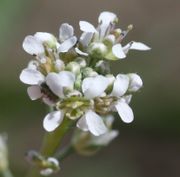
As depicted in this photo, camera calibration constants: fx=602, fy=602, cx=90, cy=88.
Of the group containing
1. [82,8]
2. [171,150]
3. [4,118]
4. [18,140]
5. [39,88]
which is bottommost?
[171,150]

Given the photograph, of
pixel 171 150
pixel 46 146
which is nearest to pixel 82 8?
pixel 171 150

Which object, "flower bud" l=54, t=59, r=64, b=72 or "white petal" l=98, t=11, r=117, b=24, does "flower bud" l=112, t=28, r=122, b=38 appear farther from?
"flower bud" l=54, t=59, r=64, b=72

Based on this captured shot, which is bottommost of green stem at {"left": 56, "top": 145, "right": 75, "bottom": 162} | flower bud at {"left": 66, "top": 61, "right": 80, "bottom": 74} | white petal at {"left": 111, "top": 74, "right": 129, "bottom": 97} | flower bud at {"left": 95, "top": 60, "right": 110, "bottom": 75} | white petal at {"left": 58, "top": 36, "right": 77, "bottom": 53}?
green stem at {"left": 56, "top": 145, "right": 75, "bottom": 162}

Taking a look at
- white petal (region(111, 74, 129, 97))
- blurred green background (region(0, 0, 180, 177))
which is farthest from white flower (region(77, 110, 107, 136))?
blurred green background (region(0, 0, 180, 177))

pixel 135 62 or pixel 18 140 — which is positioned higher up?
pixel 135 62

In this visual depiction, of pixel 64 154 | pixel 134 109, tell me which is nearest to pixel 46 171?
pixel 64 154

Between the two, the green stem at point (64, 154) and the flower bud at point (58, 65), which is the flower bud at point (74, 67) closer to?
the flower bud at point (58, 65)

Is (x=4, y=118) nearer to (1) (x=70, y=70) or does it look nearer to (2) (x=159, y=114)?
(2) (x=159, y=114)
